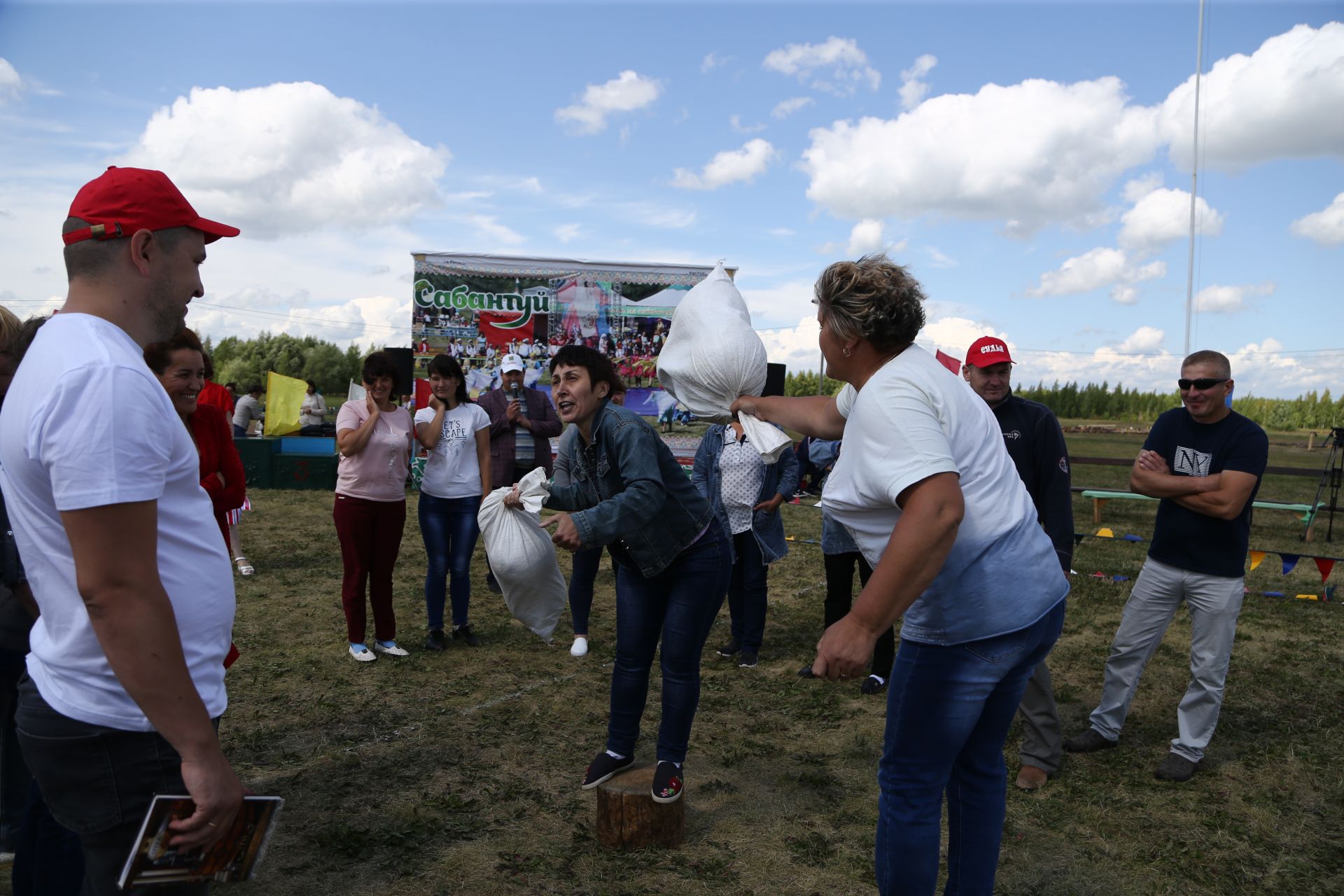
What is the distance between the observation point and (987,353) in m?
4.09

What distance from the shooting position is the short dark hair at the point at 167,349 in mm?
3180

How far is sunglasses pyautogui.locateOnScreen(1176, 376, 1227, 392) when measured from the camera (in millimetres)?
3936

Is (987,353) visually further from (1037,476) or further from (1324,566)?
(1324,566)

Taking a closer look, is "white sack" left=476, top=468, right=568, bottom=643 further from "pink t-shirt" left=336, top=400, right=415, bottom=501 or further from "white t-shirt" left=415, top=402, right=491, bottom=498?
"white t-shirt" left=415, top=402, right=491, bottom=498

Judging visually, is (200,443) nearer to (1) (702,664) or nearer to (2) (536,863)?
(2) (536,863)

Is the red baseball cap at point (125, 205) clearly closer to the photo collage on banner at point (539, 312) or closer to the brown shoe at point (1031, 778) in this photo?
the brown shoe at point (1031, 778)

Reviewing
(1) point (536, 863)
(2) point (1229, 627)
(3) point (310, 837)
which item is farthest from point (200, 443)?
(2) point (1229, 627)

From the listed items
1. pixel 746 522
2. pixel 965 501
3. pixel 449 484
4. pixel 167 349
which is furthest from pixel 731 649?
pixel 965 501

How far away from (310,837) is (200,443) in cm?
173

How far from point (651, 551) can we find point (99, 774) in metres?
2.02

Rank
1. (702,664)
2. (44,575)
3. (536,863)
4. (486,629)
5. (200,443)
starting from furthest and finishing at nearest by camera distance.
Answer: (486,629) → (702,664) → (200,443) → (536,863) → (44,575)

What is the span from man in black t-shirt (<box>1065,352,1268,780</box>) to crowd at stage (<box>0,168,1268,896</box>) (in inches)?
0.5

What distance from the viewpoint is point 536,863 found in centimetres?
321

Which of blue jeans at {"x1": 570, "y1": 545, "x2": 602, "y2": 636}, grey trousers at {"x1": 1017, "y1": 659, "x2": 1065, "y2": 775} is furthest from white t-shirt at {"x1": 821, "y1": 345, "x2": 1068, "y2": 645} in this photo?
blue jeans at {"x1": 570, "y1": 545, "x2": 602, "y2": 636}
